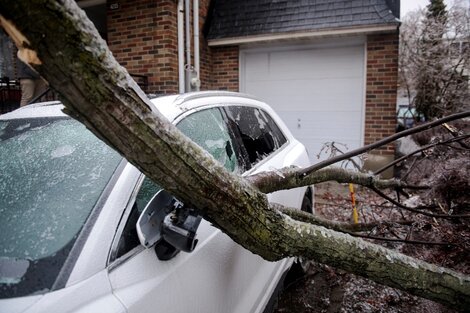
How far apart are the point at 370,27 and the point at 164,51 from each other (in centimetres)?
383

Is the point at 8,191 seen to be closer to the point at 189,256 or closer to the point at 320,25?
the point at 189,256

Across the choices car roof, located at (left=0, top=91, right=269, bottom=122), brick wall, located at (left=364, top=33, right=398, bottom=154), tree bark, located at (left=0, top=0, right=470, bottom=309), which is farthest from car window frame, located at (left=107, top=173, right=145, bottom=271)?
brick wall, located at (left=364, top=33, right=398, bottom=154)

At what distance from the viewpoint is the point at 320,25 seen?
6.82 meters

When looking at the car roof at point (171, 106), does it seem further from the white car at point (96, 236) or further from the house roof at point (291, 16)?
the house roof at point (291, 16)

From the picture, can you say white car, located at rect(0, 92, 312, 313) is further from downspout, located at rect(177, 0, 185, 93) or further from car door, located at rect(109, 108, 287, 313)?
downspout, located at rect(177, 0, 185, 93)

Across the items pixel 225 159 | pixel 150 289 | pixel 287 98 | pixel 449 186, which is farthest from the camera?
pixel 287 98

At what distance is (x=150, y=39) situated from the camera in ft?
22.6

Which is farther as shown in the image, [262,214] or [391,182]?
[391,182]

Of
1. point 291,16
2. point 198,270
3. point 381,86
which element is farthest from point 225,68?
point 198,270

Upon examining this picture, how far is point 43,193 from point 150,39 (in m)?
5.98

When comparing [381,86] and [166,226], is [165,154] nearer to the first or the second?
[166,226]

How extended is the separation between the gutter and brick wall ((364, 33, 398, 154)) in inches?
12.4

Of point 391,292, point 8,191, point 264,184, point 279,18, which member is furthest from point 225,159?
point 279,18

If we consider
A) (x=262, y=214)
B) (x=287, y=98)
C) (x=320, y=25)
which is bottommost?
(x=262, y=214)
